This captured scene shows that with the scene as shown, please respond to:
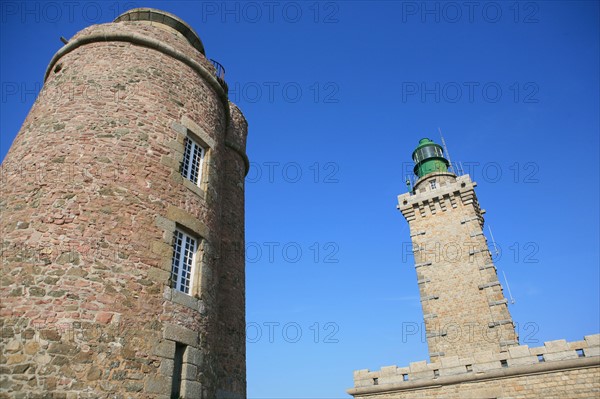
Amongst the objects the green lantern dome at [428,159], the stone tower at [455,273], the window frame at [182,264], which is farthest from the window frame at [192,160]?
the green lantern dome at [428,159]

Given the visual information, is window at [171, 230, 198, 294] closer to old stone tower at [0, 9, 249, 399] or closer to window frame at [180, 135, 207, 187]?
old stone tower at [0, 9, 249, 399]

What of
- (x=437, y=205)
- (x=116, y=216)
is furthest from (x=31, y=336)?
(x=437, y=205)

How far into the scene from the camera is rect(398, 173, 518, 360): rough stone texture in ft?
66.4

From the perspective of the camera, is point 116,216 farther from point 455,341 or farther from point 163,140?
point 455,341

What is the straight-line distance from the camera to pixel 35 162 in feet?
24.5

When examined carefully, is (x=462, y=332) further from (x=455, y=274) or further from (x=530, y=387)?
(x=530, y=387)

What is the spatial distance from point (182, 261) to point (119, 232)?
1.53 metres

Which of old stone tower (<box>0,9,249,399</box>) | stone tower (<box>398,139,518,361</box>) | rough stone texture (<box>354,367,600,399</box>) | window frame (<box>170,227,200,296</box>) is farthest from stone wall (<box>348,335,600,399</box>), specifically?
window frame (<box>170,227,200,296</box>)

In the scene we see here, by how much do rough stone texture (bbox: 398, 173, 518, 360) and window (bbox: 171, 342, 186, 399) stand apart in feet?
58.5

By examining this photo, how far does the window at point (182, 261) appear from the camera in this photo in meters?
7.82

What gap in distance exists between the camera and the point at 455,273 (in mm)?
22484

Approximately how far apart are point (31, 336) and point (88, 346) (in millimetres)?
811

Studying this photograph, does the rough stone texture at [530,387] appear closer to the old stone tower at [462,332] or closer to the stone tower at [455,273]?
the old stone tower at [462,332]

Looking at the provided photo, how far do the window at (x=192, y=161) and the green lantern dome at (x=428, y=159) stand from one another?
23843 mm
